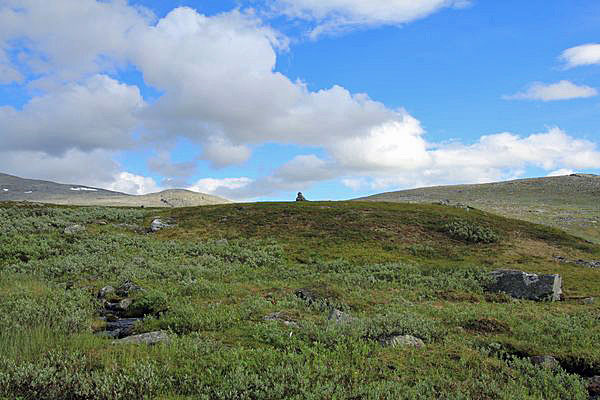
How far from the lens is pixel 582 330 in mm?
12305

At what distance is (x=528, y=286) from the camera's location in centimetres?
2012

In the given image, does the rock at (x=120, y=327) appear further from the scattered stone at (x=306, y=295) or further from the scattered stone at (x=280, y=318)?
the scattered stone at (x=306, y=295)

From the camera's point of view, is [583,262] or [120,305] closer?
[120,305]

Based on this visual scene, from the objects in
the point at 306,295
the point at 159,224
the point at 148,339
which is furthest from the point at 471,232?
the point at 148,339

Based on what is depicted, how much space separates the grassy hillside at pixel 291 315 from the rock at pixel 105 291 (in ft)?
1.20

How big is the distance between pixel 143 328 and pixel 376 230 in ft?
88.3

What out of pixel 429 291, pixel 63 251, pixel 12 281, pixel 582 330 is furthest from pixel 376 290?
pixel 63 251

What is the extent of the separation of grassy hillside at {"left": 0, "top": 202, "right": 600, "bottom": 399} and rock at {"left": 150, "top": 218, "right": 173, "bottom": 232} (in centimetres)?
220

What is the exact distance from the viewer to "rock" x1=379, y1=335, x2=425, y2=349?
10.8 meters

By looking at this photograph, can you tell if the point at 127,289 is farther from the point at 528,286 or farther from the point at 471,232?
the point at 471,232

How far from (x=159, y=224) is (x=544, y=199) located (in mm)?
106631

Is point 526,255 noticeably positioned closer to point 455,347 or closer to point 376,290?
point 376,290

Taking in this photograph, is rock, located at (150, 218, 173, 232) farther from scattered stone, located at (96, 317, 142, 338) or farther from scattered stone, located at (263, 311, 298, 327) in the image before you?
scattered stone, located at (263, 311, 298, 327)

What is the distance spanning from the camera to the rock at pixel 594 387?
8.35 metres
